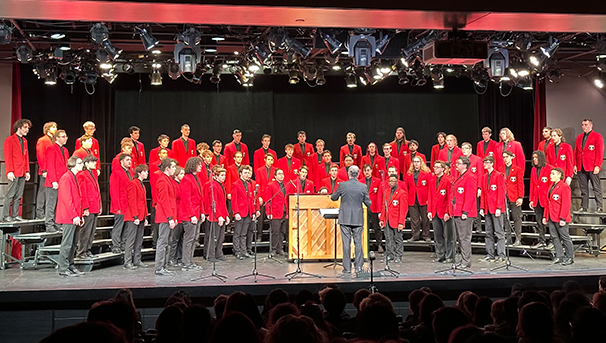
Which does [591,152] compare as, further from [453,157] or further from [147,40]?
[147,40]

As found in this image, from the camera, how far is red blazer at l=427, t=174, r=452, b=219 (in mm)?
10039

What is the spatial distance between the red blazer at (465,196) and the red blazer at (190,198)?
413 centimetres

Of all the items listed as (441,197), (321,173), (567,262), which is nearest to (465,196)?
(441,197)

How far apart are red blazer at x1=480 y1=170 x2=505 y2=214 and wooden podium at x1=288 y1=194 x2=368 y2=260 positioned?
2082 mm

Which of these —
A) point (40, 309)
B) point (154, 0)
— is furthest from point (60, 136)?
point (154, 0)

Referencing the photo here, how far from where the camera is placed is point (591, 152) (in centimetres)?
1184

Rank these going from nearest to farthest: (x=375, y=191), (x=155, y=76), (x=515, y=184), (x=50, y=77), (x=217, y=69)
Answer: (x=515, y=184), (x=375, y=191), (x=50, y=77), (x=155, y=76), (x=217, y=69)

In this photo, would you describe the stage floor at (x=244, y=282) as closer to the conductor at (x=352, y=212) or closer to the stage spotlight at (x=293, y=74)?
the conductor at (x=352, y=212)

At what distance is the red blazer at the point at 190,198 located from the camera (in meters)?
9.57

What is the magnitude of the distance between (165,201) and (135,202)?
2.40 feet

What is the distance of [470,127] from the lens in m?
15.6

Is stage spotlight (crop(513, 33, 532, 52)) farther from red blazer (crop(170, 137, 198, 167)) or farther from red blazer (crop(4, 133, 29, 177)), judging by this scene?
red blazer (crop(4, 133, 29, 177))

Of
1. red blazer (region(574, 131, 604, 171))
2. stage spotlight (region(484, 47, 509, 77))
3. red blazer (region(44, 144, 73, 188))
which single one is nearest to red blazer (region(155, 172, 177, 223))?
red blazer (region(44, 144, 73, 188))

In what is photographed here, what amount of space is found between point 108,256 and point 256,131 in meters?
6.10
